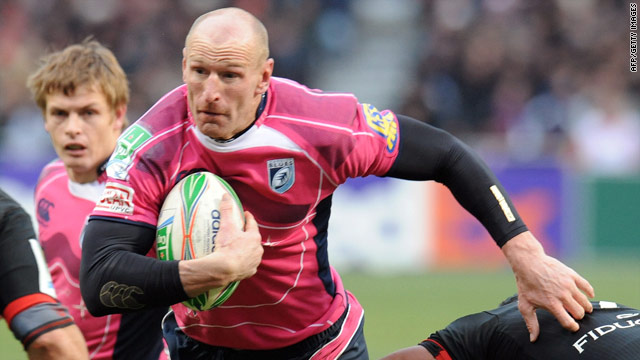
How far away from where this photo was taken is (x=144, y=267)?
450 centimetres

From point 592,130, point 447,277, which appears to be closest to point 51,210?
point 447,277

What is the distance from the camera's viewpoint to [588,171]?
15594 mm

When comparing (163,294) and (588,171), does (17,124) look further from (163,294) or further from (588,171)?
(163,294)

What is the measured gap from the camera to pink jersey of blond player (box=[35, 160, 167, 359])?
5.80 metres

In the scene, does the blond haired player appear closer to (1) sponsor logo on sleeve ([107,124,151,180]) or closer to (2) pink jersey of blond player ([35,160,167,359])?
(2) pink jersey of blond player ([35,160,167,359])

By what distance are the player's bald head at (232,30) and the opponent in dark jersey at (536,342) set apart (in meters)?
1.75

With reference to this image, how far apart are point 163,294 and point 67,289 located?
1.54 meters

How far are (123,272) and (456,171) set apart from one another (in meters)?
1.76

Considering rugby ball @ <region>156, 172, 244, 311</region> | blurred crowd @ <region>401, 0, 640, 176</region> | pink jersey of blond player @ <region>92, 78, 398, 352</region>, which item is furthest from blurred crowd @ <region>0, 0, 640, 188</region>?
rugby ball @ <region>156, 172, 244, 311</region>

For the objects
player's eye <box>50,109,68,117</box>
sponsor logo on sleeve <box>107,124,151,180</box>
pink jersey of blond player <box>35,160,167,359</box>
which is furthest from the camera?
player's eye <box>50,109,68,117</box>

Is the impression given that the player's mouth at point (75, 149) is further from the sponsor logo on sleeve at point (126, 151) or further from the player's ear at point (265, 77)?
the player's ear at point (265, 77)

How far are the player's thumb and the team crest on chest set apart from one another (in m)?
1.32

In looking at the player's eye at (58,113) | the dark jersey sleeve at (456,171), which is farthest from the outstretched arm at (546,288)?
the player's eye at (58,113)

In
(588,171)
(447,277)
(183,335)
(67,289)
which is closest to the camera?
(183,335)
